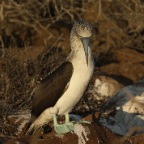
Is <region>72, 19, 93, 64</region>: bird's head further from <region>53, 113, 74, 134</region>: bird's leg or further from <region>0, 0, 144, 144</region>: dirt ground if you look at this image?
<region>0, 0, 144, 144</region>: dirt ground

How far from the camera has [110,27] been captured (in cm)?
1030

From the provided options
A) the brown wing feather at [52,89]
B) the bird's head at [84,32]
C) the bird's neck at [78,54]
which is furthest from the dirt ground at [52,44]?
the bird's head at [84,32]

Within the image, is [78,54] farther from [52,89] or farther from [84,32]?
[52,89]

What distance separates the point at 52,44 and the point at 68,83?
417 cm

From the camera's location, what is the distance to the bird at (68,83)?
5.29m

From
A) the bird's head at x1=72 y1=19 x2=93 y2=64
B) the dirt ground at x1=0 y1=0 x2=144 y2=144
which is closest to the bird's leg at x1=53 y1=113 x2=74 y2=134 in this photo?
the bird's head at x1=72 y1=19 x2=93 y2=64

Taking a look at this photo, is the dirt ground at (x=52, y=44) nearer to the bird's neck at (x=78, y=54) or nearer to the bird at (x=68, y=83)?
the bird at (x=68, y=83)

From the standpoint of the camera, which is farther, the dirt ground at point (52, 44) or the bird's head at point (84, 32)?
the dirt ground at point (52, 44)

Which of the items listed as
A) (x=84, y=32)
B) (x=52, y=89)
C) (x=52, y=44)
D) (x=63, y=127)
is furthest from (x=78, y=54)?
(x=52, y=44)

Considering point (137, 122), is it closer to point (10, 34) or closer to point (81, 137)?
point (81, 137)

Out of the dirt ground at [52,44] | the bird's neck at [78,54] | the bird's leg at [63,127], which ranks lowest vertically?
the dirt ground at [52,44]

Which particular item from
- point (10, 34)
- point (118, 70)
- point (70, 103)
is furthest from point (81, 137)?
point (10, 34)

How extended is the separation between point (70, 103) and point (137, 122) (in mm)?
1406

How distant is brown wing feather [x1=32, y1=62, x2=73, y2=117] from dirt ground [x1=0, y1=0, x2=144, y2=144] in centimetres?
69
